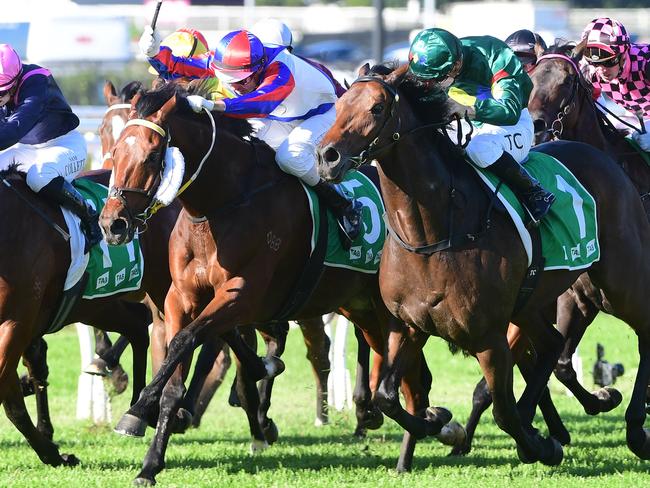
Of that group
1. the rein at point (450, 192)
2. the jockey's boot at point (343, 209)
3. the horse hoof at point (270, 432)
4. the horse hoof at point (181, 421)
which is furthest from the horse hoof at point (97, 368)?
the rein at point (450, 192)

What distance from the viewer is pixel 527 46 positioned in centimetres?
848

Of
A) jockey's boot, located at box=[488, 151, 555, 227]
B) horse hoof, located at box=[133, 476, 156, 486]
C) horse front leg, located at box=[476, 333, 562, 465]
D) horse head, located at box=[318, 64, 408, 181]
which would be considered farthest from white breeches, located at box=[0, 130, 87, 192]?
horse front leg, located at box=[476, 333, 562, 465]

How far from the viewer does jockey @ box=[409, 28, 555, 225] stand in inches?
233

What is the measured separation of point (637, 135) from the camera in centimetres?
771

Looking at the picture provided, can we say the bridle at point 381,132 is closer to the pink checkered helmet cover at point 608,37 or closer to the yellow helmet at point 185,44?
the yellow helmet at point 185,44

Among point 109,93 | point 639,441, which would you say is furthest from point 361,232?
point 109,93

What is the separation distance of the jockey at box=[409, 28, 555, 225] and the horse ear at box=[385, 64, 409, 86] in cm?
7

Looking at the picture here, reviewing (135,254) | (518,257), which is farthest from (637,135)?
(135,254)

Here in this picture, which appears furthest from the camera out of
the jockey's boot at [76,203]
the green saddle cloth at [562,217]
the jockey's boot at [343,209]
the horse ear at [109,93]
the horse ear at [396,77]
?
the horse ear at [109,93]

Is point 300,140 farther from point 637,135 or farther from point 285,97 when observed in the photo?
point 637,135

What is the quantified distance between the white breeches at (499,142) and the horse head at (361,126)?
0.57 metres

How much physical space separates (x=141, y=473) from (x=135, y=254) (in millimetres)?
1630

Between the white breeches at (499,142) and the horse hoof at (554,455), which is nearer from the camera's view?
the white breeches at (499,142)

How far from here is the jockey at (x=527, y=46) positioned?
27.3 feet
